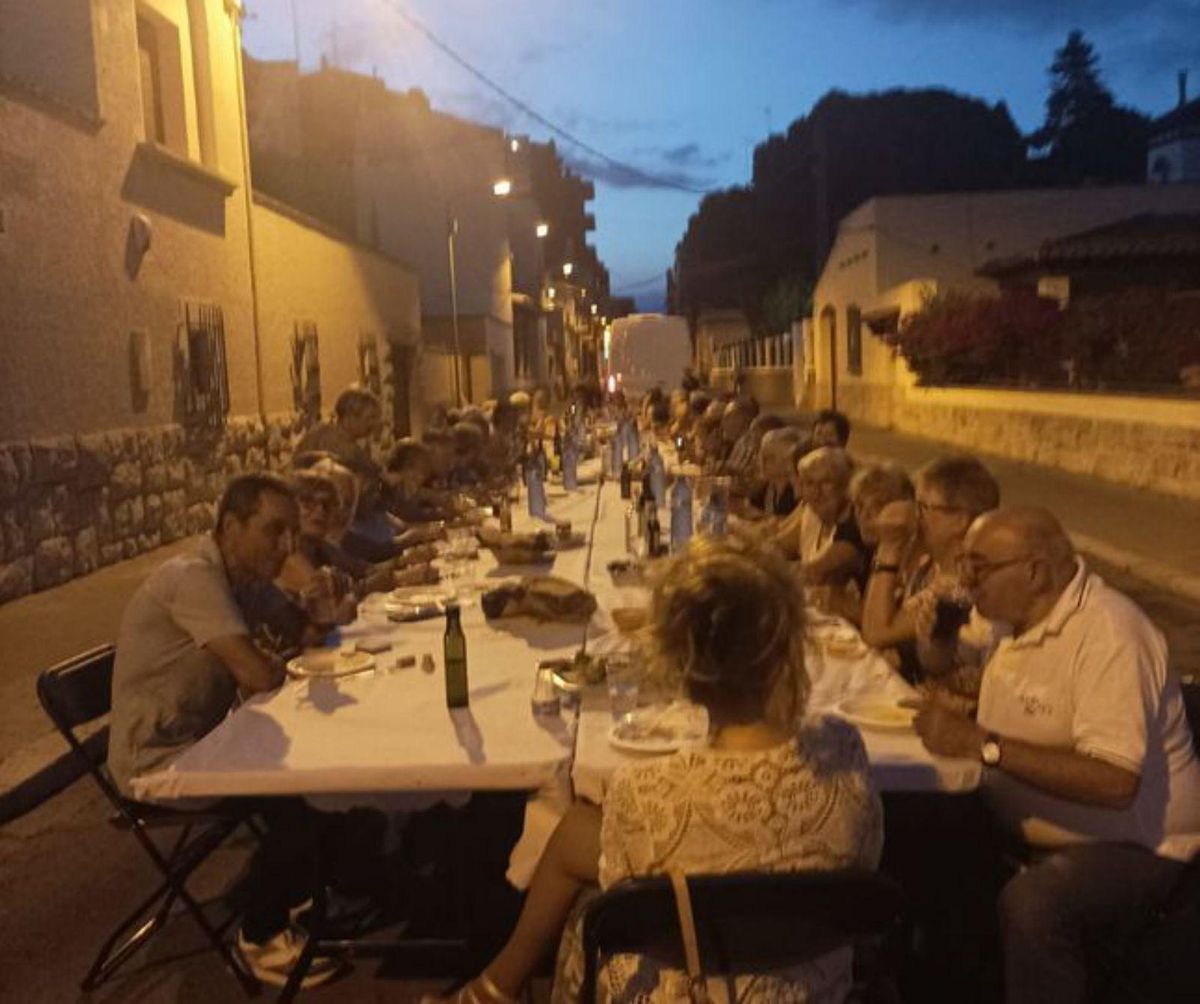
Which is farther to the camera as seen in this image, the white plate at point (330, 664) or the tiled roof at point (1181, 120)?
the tiled roof at point (1181, 120)

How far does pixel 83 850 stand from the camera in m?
4.71

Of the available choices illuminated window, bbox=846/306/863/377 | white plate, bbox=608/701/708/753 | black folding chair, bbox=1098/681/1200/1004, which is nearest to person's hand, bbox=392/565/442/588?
white plate, bbox=608/701/708/753

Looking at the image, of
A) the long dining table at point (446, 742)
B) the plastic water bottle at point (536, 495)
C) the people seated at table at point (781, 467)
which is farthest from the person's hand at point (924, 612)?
the plastic water bottle at point (536, 495)

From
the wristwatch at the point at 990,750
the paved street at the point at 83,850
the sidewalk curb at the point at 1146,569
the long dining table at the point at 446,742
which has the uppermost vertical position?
the wristwatch at the point at 990,750

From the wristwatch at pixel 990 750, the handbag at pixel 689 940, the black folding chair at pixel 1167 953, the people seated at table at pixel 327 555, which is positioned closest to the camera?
the handbag at pixel 689 940

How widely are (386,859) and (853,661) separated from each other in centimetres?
153

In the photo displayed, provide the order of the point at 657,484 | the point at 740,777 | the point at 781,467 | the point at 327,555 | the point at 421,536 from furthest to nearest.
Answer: the point at 657,484 < the point at 781,467 < the point at 421,536 < the point at 327,555 < the point at 740,777

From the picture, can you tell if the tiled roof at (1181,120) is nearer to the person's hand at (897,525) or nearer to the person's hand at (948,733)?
the person's hand at (897,525)

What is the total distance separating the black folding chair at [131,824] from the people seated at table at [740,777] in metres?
1.53

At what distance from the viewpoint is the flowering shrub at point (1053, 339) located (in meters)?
16.2

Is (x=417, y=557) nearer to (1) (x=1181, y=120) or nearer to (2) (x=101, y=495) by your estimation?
(2) (x=101, y=495)

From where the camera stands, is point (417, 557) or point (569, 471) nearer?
point (417, 557)

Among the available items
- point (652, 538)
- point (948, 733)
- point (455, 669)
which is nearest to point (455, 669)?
point (455, 669)

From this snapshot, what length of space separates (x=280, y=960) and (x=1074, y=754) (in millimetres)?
2077
